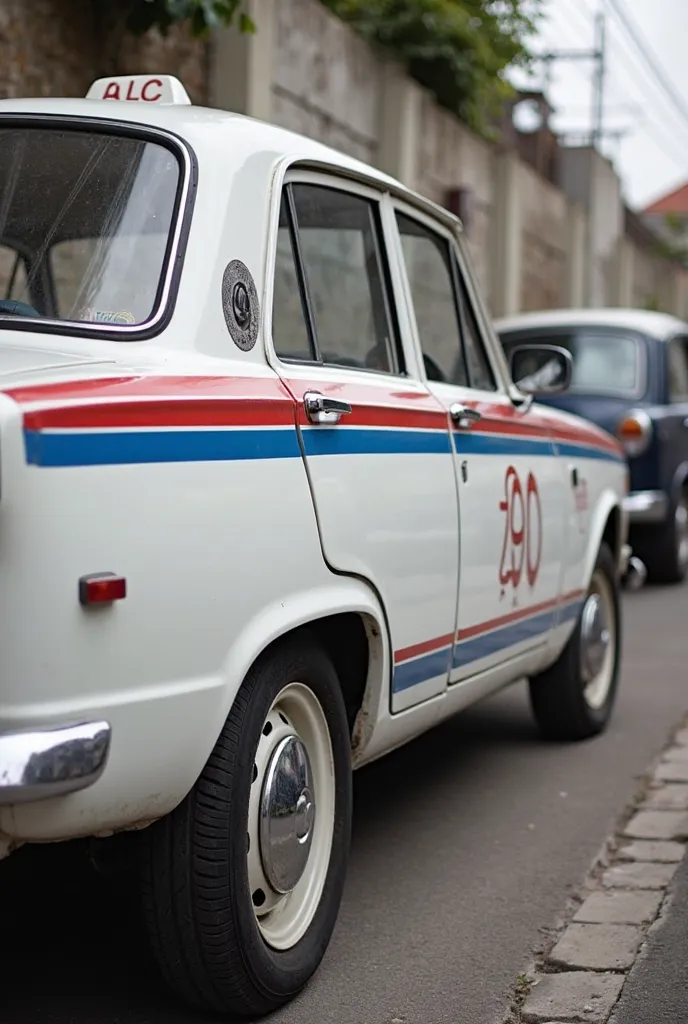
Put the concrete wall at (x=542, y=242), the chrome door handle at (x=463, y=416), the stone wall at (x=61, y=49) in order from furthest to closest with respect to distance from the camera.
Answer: the concrete wall at (x=542, y=242)
the stone wall at (x=61, y=49)
the chrome door handle at (x=463, y=416)

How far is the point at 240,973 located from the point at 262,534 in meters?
0.89

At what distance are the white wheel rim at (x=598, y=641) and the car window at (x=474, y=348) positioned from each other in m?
1.29

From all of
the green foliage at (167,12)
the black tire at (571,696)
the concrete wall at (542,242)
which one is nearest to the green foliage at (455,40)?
the concrete wall at (542,242)

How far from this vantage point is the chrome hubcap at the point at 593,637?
6.00 m

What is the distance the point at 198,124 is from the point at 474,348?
69.3 inches

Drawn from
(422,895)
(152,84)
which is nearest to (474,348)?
(152,84)

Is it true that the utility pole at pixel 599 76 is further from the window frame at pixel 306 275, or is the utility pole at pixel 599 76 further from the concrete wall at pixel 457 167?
the window frame at pixel 306 275

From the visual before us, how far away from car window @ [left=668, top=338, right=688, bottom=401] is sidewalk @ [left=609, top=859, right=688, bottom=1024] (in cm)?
772

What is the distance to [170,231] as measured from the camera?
328 cm

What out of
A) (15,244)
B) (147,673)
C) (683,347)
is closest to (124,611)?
(147,673)

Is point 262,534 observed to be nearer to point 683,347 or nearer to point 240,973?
point 240,973

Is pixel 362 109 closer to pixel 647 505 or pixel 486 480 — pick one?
pixel 647 505

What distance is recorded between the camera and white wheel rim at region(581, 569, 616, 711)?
6051 mm

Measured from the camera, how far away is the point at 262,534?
122 inches
